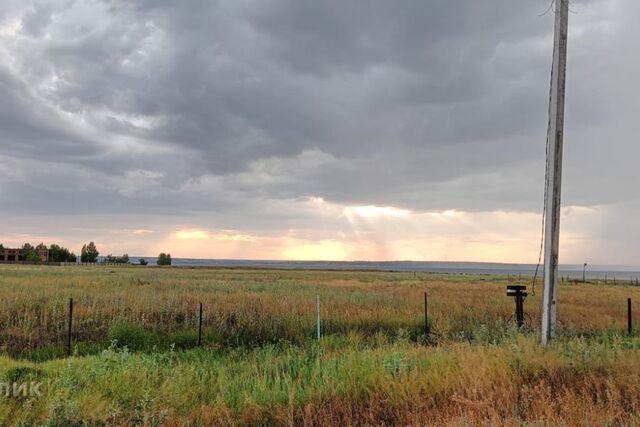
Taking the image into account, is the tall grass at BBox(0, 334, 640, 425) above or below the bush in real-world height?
above

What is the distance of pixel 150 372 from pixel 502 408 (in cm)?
665

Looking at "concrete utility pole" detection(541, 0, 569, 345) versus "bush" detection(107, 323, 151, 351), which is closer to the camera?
"concrete utility pole" detection(541, 0, 569, 345)

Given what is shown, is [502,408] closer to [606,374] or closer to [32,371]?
[606,374]

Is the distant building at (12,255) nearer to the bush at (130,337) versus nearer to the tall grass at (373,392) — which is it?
the bush at (130,337)

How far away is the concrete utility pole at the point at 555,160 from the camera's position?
34.6ft

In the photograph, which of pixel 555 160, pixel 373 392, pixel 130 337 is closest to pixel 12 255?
pixel 130 337

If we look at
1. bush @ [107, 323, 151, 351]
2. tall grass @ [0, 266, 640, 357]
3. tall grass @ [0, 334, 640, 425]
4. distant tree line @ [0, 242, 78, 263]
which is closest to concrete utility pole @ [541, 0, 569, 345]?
tall grass @ [0, 334, 640, 425]

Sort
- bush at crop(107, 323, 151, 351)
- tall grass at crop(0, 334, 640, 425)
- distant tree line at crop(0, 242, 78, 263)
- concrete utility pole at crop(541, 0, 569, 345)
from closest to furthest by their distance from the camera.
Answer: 1. tall grass at crop(0, 334, 640, 425)
2. concrete utility pole at crop(541, 0, 569, 345)
3. bush at crop(107, 323, 151, 351)
4. distant tree line at crop(0, 242, 78, 263)

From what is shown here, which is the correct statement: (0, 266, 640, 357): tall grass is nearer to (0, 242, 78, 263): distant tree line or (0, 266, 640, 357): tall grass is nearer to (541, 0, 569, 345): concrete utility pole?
(541, 0, 569, 345): concrete utility pole

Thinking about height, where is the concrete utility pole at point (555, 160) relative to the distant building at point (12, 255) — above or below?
above

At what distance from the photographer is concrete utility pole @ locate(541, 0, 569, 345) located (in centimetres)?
1055

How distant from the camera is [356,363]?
9.34 metres

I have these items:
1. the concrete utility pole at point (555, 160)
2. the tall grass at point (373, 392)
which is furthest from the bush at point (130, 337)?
the concrete utility pole at point (555, 160)

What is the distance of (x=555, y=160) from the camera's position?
10.7 m
